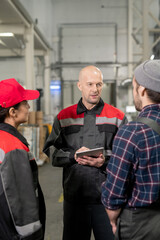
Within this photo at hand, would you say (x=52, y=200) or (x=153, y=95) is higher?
(x=153, y=95)

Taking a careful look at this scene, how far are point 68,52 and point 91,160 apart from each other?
480 inches

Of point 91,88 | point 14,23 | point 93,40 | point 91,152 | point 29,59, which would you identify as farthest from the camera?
point 93,40

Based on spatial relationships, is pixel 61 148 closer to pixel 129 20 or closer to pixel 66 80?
pixel 66 80

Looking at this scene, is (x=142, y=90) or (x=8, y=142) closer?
(x=142, y=90)

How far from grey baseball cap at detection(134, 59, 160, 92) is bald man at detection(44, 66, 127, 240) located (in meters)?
0.80

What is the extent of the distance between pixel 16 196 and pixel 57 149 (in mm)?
829

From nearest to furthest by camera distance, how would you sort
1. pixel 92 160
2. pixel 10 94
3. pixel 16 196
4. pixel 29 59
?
1. pixel 16 196
2. pixel 10 94
3. pixel 92 160
4. pixel 29 59

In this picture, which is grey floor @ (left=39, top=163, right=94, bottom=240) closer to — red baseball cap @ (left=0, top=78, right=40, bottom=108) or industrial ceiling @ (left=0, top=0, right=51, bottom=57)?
red baseball cap @ (left=0, top=78, right=40, bottom=108)

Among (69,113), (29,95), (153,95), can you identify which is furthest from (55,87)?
(153,95)

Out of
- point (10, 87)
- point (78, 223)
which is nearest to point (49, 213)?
point (78, 223)

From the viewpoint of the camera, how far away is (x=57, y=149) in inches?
90.1

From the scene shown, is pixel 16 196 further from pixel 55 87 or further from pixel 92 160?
pixel 55 87

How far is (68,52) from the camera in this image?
13445 millimetres

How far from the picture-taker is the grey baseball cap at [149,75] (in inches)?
53.3
